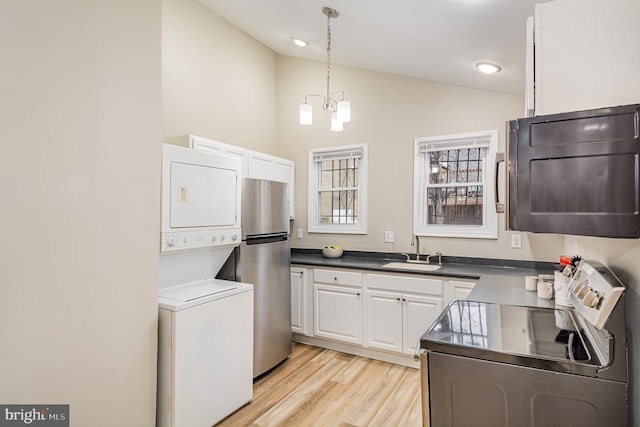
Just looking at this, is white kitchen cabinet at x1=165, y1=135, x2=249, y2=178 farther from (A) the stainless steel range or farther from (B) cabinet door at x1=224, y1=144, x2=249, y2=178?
(A) the stainless steel range

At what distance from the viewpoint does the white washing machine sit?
2082mm

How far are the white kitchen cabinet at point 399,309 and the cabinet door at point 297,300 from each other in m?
0.73

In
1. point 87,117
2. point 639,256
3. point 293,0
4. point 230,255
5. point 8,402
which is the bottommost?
point 8,402

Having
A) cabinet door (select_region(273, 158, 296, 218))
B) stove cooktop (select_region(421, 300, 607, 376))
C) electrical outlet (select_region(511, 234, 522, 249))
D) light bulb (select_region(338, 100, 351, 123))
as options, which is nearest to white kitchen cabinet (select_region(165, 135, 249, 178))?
cabinet door (select_region(273, 158, 296, 218))

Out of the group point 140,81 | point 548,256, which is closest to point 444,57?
point 548,256

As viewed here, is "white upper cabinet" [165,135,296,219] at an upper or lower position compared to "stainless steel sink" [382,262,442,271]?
upper

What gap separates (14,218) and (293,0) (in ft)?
7.34

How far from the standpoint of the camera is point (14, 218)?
1.46 meters

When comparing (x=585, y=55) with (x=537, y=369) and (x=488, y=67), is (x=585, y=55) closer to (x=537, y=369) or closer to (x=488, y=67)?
(x=537, y=369)

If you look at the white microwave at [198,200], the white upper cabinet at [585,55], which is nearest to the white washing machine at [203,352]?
the white microwave at [198,200]

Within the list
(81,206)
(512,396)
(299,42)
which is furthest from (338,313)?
(299,42)

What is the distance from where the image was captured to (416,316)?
3.06 metres

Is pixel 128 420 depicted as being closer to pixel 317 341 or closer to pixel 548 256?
pixel 317 341

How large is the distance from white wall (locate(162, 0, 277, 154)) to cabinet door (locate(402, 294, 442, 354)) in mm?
2450
